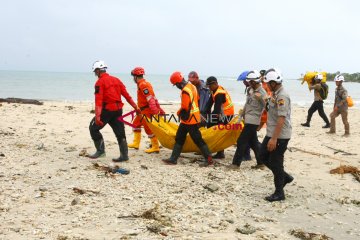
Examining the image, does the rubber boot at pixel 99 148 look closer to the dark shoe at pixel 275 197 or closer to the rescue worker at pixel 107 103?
the rescue worker at pixel 107 103

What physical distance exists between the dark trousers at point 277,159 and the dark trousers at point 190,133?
1831 mm

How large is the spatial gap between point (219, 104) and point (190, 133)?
856 mm

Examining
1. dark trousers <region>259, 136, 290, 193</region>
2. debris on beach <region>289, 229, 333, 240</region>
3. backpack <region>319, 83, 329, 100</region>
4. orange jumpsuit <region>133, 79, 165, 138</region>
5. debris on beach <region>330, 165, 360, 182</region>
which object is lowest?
debris on beach <region>289, 229, 333, 240</region>

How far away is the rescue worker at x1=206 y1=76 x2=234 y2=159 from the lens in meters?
7.65

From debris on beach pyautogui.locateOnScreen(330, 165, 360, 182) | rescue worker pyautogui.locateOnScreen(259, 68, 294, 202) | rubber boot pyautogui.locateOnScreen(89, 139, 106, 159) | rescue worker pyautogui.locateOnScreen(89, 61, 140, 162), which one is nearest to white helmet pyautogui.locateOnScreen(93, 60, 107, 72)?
rescue worker pyautogui.locateOnScreen(89, 61, 140, 162)

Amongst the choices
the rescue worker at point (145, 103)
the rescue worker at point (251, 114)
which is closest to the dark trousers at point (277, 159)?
the rescue worker at point (251, 114)

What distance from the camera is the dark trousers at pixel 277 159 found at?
18.0 ft

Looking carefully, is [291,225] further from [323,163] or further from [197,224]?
[323,163]

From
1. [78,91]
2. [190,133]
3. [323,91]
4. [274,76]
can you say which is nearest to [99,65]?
[190,133]

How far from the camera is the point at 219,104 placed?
773 cm

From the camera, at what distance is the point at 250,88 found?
706 centimetres

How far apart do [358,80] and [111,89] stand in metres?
114

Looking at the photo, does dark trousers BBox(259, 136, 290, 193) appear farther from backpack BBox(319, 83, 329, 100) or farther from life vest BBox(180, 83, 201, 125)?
backpack BBox(319, 83, 329, 100)

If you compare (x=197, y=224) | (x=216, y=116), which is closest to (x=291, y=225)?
(x=197, y=224)
